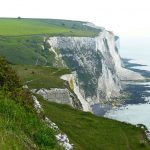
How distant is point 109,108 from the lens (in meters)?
162

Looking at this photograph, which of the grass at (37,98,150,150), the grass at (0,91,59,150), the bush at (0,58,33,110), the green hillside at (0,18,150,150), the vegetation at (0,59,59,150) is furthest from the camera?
the grass at (37,98,150,150)

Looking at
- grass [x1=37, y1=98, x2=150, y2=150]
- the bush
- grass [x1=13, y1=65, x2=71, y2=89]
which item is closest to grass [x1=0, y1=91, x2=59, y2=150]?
the bush

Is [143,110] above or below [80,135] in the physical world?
below

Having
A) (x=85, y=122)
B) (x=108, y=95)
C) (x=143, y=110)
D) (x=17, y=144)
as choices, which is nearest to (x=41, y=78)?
(x=85, y=122)

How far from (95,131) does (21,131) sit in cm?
2728

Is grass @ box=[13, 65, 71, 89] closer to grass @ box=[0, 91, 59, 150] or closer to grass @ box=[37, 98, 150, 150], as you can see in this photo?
grass @ box=[37, 98, 150, 150]

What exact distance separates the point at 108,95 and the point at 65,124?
142m

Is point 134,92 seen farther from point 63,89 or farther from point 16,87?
point 16,87

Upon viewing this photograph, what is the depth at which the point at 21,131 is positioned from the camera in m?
20.6

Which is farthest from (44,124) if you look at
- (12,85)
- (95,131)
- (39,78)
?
(39,78)

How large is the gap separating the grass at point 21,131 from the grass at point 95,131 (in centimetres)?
1664

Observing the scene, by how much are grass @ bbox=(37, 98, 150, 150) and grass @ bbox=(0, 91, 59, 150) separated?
16637mm

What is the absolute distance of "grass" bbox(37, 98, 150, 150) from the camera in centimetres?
4319

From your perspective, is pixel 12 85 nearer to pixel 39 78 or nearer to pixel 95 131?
pixel 95 131
